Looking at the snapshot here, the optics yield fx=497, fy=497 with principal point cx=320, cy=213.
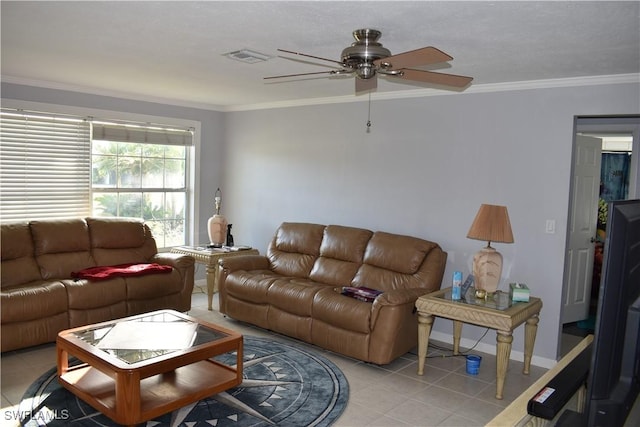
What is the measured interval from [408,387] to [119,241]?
316 centimetres

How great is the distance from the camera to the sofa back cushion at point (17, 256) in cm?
413

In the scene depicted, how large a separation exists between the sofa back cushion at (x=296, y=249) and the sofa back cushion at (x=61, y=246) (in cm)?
178

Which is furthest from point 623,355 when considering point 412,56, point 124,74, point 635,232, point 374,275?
point 124,74

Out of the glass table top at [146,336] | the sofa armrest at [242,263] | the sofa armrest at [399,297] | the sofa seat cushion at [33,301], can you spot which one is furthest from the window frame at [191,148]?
the sofa armrest at [399,297]

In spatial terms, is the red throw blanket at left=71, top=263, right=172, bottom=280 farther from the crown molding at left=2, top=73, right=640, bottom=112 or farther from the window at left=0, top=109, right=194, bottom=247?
the crown molding at left=2, top=73, right=640, bottom=112

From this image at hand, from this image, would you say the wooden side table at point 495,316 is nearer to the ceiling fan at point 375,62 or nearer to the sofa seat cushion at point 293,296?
the sofa seat cushion at point 293,296

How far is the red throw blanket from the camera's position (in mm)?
4296

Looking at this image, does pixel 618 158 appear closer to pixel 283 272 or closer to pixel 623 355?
pixel 283 272

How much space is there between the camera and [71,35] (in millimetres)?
3096

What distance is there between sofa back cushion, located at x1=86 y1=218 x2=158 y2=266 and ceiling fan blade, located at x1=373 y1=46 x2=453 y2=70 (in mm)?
3442

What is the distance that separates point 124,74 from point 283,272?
2350mm

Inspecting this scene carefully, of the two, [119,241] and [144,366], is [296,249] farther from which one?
[144,366]

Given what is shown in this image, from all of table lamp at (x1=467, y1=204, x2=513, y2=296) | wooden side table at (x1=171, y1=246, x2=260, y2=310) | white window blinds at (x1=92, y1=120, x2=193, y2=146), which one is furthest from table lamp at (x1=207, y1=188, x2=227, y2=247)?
table lamp at (x1=467, y1=204, x2=513, y2=296)

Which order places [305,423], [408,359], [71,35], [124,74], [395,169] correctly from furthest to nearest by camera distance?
[395,169] < [124,74] < [408,359] < [71,35] < [305,423]
